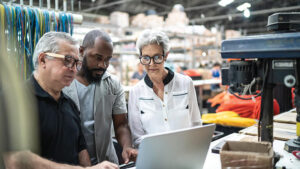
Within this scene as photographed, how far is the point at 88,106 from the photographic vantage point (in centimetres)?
179

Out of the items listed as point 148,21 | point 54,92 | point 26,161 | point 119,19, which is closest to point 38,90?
point 54,92

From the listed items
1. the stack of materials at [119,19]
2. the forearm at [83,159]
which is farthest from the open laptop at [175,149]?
the stack of materials at [119,19]

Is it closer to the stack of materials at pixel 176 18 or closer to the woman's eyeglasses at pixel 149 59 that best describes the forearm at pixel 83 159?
the woman's eyeglasses at pixel 149 59

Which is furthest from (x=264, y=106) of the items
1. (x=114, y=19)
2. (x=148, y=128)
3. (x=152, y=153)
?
(x=114, y=19)

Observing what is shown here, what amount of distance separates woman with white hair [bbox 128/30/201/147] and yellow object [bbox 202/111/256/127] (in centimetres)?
109

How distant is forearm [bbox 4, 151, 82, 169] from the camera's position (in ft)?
3.86

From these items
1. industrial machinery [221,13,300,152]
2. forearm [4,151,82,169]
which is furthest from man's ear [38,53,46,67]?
industrial machinery [221,13,300,152]

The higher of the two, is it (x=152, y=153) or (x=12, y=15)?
(x=12, y=15)

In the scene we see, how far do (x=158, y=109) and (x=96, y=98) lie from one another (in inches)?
18.3

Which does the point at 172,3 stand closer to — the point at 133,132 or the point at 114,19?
the point at 114,19

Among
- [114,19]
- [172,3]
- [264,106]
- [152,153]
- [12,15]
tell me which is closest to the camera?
[152,153]

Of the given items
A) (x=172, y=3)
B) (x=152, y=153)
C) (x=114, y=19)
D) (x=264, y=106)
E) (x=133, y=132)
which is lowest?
(x=133, y=132)

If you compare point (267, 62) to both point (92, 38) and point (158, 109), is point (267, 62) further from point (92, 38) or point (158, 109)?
point (92, 38)

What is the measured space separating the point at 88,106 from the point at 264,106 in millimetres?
1135
